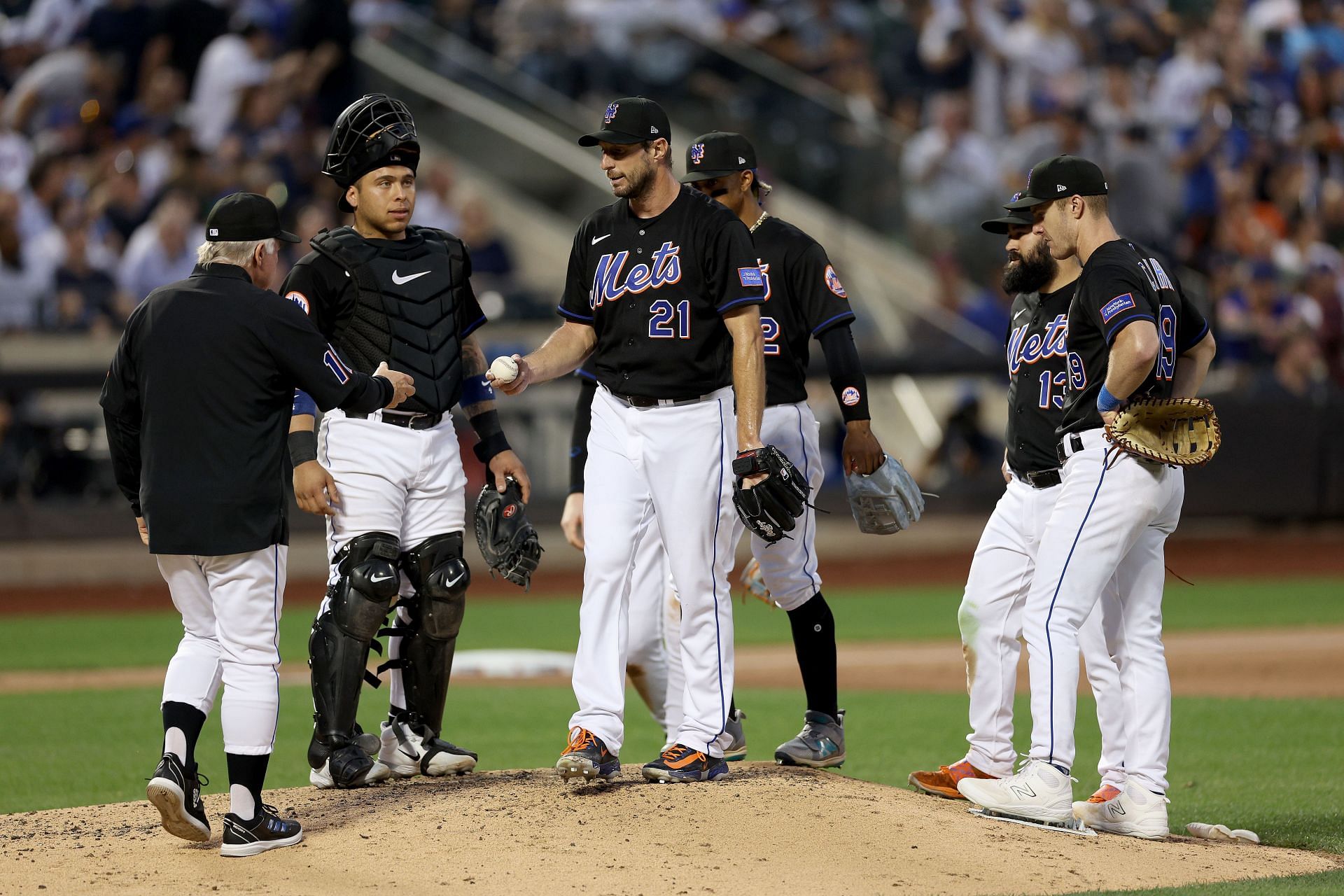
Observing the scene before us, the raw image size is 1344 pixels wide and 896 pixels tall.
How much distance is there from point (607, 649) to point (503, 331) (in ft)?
30.7

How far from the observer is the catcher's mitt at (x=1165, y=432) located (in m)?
5.07

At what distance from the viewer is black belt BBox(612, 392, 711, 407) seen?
529 cm

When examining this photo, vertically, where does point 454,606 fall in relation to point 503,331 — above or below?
below

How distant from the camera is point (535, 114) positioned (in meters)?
17.4

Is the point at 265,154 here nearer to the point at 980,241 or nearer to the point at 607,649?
the point at 980,241

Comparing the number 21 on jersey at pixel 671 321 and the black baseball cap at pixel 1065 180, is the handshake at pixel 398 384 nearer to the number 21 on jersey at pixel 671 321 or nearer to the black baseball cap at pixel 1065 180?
the number 21 on jersey at pixel 671 321

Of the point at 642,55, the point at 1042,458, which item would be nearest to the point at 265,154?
the point at 642,55

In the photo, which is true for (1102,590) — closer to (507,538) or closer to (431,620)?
(507,538)

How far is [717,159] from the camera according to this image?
6.12m

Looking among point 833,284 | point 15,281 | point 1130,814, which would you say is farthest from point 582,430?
point 15,281

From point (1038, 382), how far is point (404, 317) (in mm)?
2236

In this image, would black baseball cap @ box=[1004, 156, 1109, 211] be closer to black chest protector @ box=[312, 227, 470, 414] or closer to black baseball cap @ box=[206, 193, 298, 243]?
black chest protector @ box=[312, 227, 470, 414]

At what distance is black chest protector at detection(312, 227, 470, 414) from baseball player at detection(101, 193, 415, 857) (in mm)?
601

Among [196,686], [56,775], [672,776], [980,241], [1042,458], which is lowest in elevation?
[56,775]
